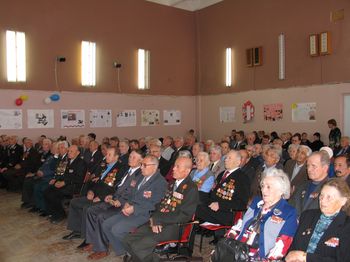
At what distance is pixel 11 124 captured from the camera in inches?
380

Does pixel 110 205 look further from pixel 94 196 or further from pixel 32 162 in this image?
pixel 32 162

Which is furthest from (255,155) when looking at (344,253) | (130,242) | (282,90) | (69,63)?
(69,63)

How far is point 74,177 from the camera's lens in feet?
18.4

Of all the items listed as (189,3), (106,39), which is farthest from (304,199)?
(189,3)

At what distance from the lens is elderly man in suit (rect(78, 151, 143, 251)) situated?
4262 millimetres

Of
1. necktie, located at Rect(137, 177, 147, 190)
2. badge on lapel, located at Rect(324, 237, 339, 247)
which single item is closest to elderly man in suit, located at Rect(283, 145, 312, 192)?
necktie, located at Rect(137, 177, 147, 190)

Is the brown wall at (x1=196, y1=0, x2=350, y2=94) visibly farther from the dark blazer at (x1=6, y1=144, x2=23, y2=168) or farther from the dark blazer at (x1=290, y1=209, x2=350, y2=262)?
the dark blazer at (x1=290, y1=209, x2=350, y2=262)

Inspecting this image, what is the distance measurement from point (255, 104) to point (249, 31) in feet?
7.48

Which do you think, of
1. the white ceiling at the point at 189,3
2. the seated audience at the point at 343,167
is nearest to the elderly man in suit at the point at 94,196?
the seated audience at the point at 343,167

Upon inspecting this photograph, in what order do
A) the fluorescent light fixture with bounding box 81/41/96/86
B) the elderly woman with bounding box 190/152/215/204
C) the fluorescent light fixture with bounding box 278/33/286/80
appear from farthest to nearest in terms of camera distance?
the fluorescent light fixture with bounding box 81/41/96/86, the fluorescent light fixture with bounding box 278/33/286/80, the elderly woman with bounding box 190/152/215/204

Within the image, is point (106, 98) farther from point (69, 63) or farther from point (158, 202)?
point (158, 202)

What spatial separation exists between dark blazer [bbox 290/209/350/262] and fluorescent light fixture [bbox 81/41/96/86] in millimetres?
9256

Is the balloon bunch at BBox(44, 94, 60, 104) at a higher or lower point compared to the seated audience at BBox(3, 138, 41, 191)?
higher

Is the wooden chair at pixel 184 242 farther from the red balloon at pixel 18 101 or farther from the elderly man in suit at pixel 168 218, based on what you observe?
the red balloon at pixel 18 101
